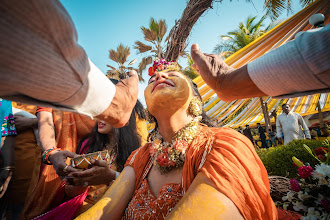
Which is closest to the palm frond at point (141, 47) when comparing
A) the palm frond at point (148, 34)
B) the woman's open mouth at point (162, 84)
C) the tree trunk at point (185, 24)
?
the palm frond at point (148, 34)

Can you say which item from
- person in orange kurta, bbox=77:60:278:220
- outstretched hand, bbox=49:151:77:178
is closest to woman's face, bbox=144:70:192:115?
person in orange kurta, bbox=77:60:278:220

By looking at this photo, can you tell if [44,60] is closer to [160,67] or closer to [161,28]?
[160,67]

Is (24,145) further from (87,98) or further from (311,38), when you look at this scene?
(311,38)

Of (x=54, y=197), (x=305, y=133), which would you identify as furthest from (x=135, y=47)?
(x=54, y=197)

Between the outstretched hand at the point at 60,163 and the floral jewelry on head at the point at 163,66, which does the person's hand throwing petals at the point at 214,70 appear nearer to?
the floral jewelry on head at the point at 163,66

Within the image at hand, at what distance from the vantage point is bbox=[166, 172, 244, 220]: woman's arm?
3.22ft

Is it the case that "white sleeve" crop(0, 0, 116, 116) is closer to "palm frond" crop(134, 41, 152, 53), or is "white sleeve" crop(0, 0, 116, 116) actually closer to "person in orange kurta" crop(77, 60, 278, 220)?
"person in orange kurta" crop(77, 60, 278, 220)

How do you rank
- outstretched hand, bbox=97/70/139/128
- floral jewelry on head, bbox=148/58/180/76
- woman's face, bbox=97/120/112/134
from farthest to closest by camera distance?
woman's face, bbox=97/120/112/134, floral jewelry on head, bbox=148/58/180/76, outstretched hand, bbox=97/70/139/128

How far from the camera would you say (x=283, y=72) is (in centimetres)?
81

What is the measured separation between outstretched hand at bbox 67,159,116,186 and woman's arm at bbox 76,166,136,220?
0.86 ft

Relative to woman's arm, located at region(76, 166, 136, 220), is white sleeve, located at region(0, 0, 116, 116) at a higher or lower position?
higher

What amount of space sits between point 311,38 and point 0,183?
3022 millimetres

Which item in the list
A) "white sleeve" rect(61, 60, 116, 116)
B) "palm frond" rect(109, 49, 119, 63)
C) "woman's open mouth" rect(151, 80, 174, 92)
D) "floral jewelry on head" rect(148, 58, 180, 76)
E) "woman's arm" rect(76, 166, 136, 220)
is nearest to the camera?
"white sleeve" rect(61, 60, 116, 116)

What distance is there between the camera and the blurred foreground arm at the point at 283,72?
713 mm
